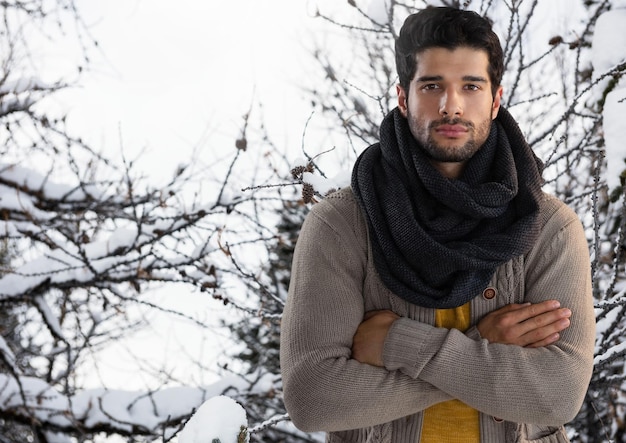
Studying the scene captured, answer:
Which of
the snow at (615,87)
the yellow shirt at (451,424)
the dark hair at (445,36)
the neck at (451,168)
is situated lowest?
the yellow shirt at (451,424)

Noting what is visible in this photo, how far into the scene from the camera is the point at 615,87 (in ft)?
14.7

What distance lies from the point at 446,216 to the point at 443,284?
207 mm

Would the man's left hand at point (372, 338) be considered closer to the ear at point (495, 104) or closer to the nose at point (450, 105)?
the nose at point (450, 105)

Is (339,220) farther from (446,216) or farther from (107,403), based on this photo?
(107,403)

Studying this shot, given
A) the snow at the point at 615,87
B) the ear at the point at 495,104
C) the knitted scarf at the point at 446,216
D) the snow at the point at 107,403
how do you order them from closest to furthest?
1. the knitted scarf at the point at 446,216
2. the ear at the point at 495,104
3. the snow at the point at 615,87
4. the snow at the point at 107,403

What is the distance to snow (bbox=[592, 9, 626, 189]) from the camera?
3.81 meters

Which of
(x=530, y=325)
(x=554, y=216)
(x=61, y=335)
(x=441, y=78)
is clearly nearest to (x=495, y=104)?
(x=441, y=78)

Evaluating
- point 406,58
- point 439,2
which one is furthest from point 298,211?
point 406,58

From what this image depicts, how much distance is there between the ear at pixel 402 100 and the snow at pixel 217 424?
1.10m

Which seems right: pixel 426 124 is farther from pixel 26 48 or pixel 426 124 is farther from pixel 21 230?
pixel 26 48

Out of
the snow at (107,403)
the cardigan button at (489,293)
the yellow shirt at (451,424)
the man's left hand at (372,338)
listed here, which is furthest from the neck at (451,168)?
the snow at (107,403)

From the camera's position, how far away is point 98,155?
245 inches

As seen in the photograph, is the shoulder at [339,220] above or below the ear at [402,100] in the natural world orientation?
below

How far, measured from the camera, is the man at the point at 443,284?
6.75ft
